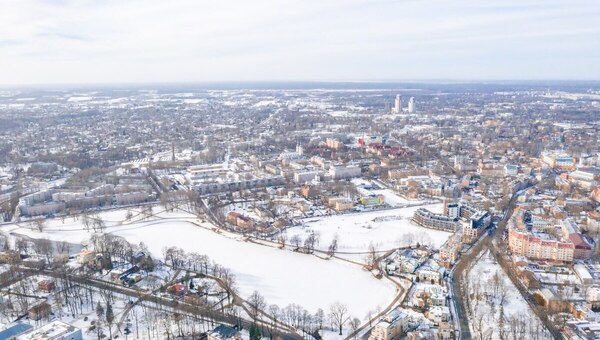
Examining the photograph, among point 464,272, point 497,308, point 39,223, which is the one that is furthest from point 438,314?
point 39,223

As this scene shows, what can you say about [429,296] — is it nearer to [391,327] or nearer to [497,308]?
[497,308]

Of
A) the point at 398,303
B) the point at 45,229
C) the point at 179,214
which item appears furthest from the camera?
the point at 179,214

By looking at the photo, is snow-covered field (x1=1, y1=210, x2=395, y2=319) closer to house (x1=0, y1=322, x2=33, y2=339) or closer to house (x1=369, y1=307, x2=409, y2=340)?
house (x1=369, y1=307, x2=409, y2=340)

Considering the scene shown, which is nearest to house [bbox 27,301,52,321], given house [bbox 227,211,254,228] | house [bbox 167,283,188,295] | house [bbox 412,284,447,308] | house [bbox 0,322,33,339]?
house [bbox 0,322,33,339]

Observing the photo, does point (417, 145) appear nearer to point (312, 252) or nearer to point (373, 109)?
point (312, 252)

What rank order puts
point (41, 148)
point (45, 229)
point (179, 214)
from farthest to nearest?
point (41, 148) → point (179, 214) → point (45, 229)

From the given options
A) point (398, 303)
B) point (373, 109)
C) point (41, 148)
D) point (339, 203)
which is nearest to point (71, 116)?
point (41, 148)

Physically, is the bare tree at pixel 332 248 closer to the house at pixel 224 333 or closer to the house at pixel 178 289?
the house at pixel 178 289
